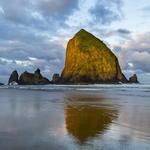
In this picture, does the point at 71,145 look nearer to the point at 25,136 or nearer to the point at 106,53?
the point at 25,136

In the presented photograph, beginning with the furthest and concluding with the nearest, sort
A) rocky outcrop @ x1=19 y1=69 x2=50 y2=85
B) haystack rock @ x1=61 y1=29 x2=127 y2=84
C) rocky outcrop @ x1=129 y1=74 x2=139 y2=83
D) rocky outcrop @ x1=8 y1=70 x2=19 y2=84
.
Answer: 1. rocky outcrop @ x1=129 y1=74 x2=139 y2=83
2. rocky outcrop @ x1=8 y1=70 x2=19 y2=84
3. haystack rock @ x1=61 y1=29 x2=127 y2=84
4. rocky outcrop @ x1=19 y1=69 x2=50 y2=85

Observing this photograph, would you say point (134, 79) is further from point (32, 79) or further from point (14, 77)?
point (14, 77)

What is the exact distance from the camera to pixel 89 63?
110562mm

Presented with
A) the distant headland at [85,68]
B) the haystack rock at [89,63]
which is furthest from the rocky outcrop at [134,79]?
the haystack rock at [89,63]

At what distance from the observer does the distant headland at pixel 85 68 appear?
103375mm

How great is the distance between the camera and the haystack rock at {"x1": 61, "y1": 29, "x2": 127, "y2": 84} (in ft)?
343

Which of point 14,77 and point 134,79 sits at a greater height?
point 14,77

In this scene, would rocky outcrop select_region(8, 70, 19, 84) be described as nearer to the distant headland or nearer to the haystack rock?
the distant headland

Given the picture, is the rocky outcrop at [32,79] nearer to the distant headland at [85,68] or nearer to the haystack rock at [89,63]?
the distant headland at [85,68]

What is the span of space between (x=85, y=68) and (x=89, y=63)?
422cm

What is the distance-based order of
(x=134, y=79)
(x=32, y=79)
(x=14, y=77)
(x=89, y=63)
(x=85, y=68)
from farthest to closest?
1. (x=134, y=79)
2. (x=89, y=63)
3. (x=14, y=77)
4. (x=85, y=68)
5. (x=32, y=79)

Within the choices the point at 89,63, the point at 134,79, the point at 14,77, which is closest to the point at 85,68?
the point at 89,63

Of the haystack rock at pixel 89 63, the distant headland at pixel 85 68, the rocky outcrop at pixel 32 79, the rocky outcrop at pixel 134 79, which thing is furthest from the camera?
the rocky outcrop at pixel 134 79

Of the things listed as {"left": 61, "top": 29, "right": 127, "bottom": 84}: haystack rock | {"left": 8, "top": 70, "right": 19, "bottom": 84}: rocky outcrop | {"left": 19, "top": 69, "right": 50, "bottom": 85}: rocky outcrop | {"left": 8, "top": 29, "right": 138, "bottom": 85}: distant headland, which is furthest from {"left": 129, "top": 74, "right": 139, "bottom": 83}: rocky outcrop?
{"left": 8, "top": 70, "right": 19, "bottom": 84}: rocky outcrop
